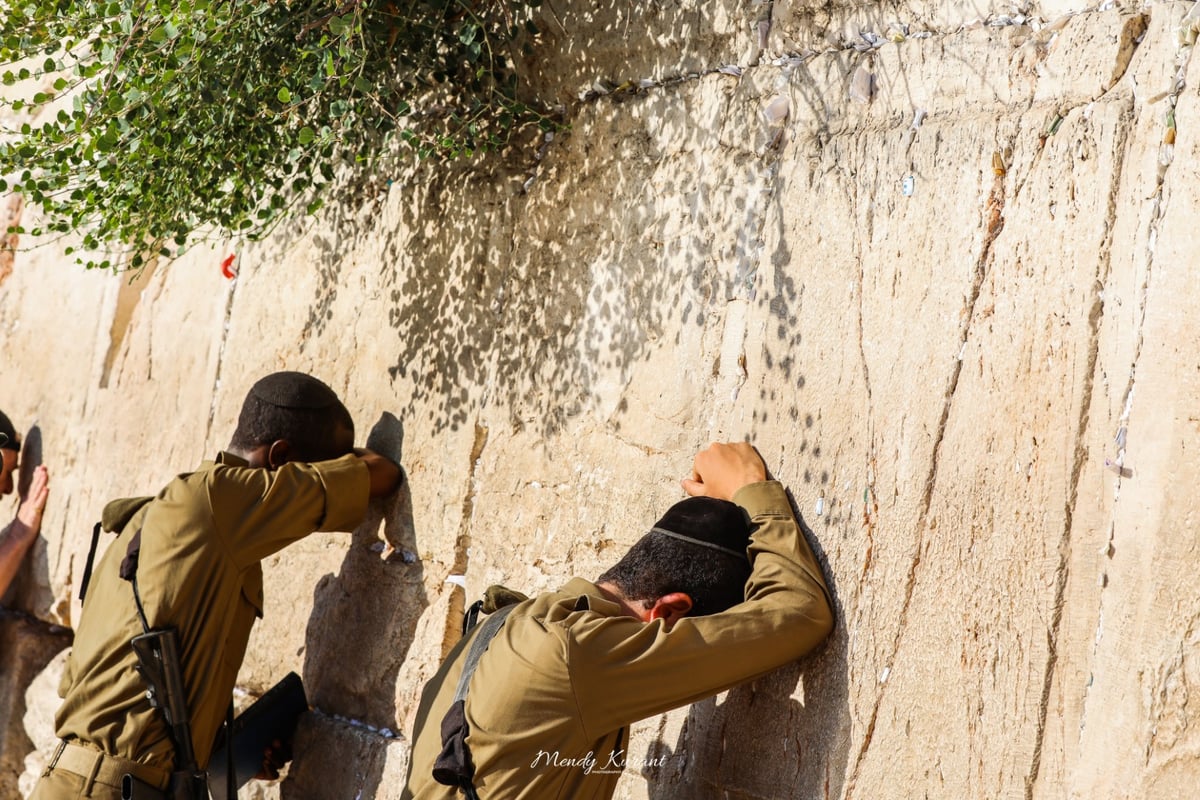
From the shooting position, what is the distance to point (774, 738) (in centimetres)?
254

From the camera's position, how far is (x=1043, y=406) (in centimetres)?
222

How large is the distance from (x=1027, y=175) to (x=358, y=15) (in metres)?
1.60

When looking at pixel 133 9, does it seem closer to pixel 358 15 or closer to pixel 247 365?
pixel 358 15

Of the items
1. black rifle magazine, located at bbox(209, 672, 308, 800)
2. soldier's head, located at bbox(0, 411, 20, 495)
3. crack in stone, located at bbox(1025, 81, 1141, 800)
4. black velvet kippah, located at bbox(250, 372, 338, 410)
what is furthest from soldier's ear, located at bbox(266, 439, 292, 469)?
soldier's head, located at bbox(0, 411, 20, 495)

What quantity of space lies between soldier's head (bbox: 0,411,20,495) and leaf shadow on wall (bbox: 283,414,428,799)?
250 cm

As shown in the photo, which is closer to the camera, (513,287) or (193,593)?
(193,593)

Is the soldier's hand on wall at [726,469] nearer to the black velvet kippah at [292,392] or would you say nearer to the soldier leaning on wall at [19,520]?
the black velvet kippah at [292,392]

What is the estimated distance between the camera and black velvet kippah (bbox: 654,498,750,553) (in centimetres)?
250

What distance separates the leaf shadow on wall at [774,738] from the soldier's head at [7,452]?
402cm

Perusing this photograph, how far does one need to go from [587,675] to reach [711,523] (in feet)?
1.54

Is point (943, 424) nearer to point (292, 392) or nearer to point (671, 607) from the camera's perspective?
point (671, 607)

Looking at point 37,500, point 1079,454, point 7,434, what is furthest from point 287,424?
point 7,434

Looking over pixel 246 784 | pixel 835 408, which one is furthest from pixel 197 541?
pixel 835 408

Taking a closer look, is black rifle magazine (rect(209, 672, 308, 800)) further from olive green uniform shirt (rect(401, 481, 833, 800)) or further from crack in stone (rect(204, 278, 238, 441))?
olive green uniform shirt (rect(401, 481, 833, 800))
